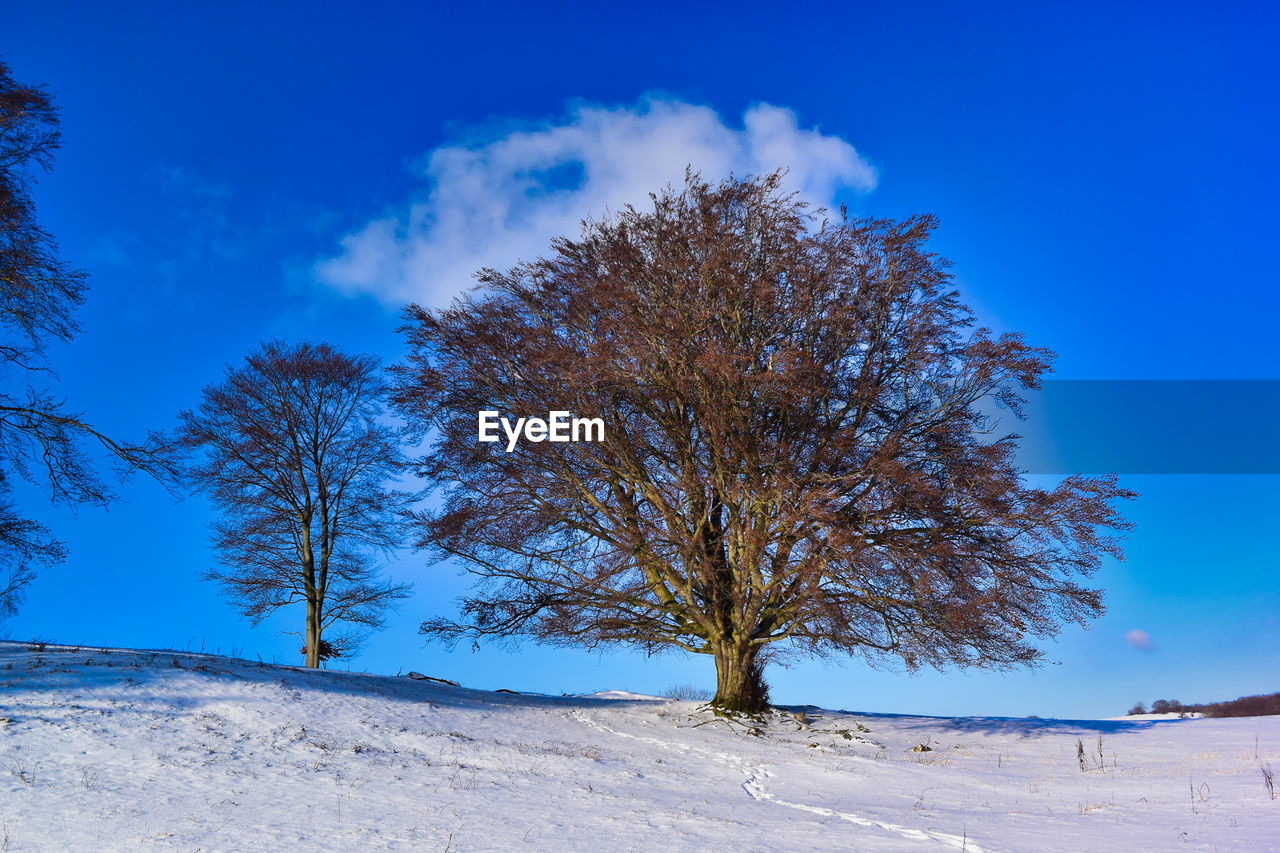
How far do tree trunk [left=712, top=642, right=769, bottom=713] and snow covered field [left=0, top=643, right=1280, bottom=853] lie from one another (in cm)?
92

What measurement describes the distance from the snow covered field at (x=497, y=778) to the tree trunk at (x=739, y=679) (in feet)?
3.03

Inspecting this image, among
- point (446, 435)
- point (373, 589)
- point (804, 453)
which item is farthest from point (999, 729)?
point (373, 589)

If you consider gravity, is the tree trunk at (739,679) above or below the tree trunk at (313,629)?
below

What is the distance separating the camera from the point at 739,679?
48.6ft

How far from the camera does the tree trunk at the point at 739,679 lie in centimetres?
1480

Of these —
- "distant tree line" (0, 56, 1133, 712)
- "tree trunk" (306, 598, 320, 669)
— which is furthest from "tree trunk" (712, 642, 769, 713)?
"tree trunk" (306, 598, 320, 669)

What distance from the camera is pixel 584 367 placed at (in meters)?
14.1

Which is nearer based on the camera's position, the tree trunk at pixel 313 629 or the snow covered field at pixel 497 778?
the snow covered field at pixel 497 778

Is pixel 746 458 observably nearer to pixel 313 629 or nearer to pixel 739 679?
pixel 739 679

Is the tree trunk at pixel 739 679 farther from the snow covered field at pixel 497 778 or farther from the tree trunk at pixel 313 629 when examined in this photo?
the tree trunk at pixel 313 629

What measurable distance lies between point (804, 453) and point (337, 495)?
11017 mm

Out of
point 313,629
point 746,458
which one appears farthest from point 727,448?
point 313,629

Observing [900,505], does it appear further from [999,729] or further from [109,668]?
[109,668]

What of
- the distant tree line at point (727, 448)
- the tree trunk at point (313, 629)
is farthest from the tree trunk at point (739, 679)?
the tree trunk at point (313, 629)
